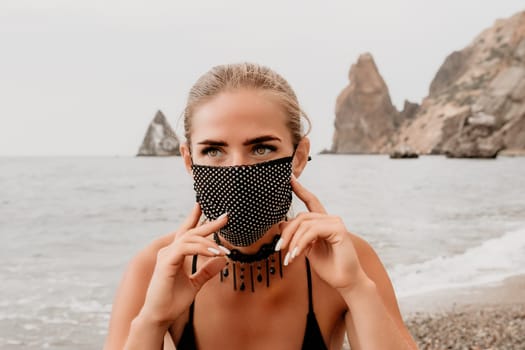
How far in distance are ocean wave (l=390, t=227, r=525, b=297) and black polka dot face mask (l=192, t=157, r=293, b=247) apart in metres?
7.13

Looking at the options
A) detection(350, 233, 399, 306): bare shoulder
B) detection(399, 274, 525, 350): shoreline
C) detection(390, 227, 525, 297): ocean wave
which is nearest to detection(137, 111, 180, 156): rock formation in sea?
detection(390, 227, 525, 297): ocean wave

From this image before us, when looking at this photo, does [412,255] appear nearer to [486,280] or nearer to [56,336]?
[486,280]

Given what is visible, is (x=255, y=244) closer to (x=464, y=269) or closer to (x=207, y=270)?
(x=207, y=270)

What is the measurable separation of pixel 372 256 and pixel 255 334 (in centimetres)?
63

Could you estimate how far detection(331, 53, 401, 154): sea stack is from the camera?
150250 mm

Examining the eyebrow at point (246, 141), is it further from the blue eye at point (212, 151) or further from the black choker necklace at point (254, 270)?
the black choker necklace at point (254, 270)

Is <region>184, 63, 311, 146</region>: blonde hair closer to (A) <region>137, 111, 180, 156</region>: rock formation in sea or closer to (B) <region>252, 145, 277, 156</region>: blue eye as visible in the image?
(B) <region>252, 145, 277, 156</region>: blue eye

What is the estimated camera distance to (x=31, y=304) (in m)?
9.05

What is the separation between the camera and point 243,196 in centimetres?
221

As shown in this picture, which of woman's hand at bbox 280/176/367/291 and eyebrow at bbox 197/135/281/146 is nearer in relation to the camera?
woman's hand at bbox 280/176/367/291

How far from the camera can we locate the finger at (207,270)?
2.10 meters

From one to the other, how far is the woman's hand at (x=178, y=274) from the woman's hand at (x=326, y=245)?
0.84ft

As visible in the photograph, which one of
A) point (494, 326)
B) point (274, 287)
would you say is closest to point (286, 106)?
point (274, 287)

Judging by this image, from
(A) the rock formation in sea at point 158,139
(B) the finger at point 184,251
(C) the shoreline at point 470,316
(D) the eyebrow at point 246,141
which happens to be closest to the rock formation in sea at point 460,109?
(A) the rock formation in sea at point 158,139
